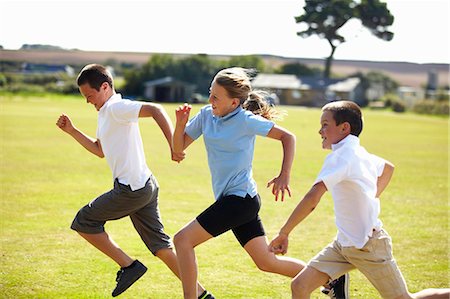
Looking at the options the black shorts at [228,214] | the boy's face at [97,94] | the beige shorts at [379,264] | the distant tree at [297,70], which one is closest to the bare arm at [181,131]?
the black shorts at [228,214]

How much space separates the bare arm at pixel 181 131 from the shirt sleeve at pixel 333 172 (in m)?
1.36

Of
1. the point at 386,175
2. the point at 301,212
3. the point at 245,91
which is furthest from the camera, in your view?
the point at 245,91

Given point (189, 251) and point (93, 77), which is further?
point (93, 77)

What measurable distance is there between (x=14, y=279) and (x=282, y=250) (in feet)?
11.3

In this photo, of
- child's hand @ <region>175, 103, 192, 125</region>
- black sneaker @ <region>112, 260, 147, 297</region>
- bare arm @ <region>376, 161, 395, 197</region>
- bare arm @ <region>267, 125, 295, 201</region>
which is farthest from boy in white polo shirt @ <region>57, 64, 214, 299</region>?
bare arm @ <region>376, 161, 395, 197</region>

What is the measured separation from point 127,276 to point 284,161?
194 centimetres

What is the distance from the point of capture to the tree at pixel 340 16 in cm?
9912

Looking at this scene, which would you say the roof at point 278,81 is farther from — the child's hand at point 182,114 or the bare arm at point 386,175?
the bare arm at point 386,175

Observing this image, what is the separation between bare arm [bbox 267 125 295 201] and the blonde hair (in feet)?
1.55

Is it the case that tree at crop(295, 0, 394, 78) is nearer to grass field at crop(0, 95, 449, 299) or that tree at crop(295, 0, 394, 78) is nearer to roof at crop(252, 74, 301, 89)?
roof at crop(252, 74, 301, 89)

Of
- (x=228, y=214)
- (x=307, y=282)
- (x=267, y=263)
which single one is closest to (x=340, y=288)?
(x=267, y=263)

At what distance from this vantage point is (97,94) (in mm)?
6113

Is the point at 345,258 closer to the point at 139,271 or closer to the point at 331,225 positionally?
the point at 139,271

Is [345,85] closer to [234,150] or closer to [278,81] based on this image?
[278,81]
